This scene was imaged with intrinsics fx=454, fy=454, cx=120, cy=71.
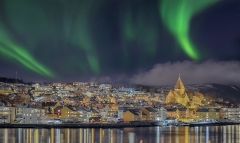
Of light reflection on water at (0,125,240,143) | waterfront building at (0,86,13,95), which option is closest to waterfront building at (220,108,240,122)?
light reflection on water at (0,125,240,143)

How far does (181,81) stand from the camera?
82.7 m

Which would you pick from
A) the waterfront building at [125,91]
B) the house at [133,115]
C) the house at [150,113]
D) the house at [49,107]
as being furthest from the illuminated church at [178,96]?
the house at [49,107]

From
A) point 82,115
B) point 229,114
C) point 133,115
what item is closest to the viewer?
point 82,115

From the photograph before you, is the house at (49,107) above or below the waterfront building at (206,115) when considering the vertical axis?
above

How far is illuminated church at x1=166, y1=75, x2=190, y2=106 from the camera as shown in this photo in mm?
75637

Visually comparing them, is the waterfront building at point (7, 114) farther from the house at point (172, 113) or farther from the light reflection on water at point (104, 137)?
the house at point (172, 113)

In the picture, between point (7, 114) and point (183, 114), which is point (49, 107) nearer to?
point (7, 114)

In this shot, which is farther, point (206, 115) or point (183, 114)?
point (206, 115)

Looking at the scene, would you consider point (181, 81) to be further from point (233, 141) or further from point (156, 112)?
point (233, 141)

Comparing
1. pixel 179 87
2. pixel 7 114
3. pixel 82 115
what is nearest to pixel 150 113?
pixel 82 115

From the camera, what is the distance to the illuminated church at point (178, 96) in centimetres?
7564

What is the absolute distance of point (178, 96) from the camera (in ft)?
253

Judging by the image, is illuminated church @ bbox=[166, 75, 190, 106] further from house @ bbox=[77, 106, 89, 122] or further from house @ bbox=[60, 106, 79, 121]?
house @ bbox=[60, 106, 79, 121]

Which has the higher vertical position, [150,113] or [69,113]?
[69,113]
